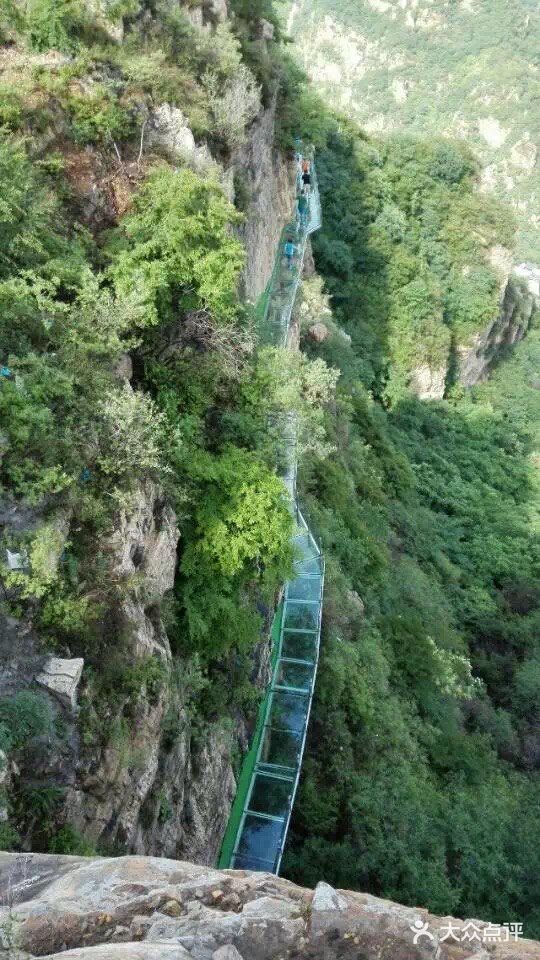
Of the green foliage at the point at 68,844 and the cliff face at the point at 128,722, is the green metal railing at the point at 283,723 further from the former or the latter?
the green foliage at the point at 68,844

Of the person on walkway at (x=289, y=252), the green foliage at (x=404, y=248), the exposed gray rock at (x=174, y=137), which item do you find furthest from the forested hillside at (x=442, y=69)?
the exposed gray rock at (x=174, y=137)

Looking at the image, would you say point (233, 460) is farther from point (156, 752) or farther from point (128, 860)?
point (128, 860)

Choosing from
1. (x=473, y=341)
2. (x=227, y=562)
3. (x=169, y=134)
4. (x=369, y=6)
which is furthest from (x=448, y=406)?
(x=369, y=6)

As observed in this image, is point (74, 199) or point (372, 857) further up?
point (74, 199)

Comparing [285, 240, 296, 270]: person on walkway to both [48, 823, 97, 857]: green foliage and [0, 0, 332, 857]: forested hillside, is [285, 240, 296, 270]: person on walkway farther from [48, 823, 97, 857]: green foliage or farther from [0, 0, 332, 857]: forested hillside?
[48, 823, 97, 857]: green foliage

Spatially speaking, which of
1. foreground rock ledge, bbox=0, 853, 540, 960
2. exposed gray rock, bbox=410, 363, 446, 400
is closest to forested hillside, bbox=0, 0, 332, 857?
foreground rock ledge, bbox=0, 853, 540, 960
